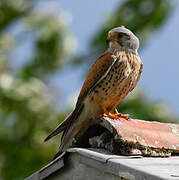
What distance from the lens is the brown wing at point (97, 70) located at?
4.12m

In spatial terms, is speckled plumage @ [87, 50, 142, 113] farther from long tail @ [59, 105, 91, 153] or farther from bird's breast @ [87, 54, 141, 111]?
long tail @ [59, 105, 91, 153]

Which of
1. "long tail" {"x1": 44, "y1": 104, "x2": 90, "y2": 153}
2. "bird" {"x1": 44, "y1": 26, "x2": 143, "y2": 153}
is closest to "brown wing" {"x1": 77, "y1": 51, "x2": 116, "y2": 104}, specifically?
"bird" {"x1": 44, "y1": 26, "x2": 143, "y2": 153}

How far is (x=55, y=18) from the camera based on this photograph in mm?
11875

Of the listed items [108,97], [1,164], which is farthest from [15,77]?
[108,97]

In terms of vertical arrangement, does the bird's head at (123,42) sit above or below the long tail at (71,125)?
above

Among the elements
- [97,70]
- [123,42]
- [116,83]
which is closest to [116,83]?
[116,83]

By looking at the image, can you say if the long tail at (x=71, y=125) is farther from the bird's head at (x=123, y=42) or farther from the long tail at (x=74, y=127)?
the bird's head at (x=123, y=42)

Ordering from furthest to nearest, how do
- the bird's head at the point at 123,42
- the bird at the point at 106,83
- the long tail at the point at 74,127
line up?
the bird's head at the point at 123,42 < the bird at the point at 106,83 < the long tail at the point at 74,127

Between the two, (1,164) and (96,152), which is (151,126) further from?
(1,164)

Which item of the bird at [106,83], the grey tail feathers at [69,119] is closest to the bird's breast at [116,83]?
the bird at [106,83]

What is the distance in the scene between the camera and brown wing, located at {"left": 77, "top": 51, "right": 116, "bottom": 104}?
4117 millimetres

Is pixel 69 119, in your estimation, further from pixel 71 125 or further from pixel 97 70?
pixel 97 70

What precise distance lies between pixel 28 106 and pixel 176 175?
7303mm

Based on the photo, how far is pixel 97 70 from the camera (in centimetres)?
412
